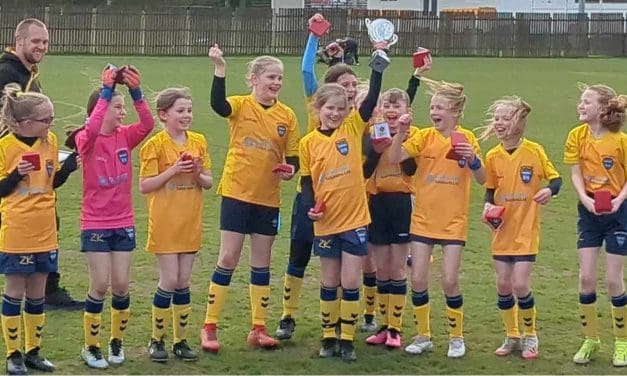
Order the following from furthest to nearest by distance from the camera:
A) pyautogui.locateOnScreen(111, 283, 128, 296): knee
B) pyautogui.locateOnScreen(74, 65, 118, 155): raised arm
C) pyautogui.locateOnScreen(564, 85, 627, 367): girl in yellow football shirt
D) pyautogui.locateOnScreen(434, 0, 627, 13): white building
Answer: pyautogui.locateOnScreen(434, 0, 627, 13): white building, pyautogui.locateOnScreen(564, 85, 627, 367): girl in yellow football shirt, pyautogui.locateOnScreen(111, 283, 128, 296): knee, pyautogui.locateOnScreen(74, 65, 118, 155): raised arm

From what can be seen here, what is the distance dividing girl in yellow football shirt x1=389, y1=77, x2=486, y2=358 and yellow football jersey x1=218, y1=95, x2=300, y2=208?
0.88 meters

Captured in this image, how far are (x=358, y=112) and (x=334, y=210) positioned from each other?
2.47ft

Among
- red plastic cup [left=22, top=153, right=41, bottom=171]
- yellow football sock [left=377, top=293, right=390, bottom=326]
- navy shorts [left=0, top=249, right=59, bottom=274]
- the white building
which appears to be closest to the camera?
red plastic cup [left=22, top=153, right=41, bottom=171]

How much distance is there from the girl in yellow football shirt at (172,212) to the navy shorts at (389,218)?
133 centimetres

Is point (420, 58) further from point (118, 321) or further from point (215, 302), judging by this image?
point (118, 321)

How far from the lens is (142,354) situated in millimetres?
7164

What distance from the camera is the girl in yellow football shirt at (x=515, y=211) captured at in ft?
23.8

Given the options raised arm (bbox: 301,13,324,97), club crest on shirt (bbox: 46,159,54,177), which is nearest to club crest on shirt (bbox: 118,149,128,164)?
club crest on shirt (bbox: 46,159,54,177)

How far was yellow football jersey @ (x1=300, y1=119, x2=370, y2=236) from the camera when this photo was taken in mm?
7133

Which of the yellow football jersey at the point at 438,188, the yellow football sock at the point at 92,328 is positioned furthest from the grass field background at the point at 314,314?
the yellow football jersey at the point at 438,188

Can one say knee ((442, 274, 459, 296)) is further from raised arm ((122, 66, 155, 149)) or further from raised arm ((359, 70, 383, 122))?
raised arm ((122, 66, 155, 149))

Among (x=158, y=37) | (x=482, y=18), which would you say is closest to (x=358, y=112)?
(x=158, y=37)

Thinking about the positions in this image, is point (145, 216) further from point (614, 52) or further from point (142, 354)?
point (614, 52)

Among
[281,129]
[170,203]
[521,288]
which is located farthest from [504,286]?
[170,203]
